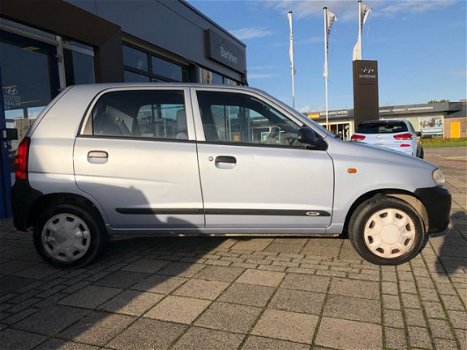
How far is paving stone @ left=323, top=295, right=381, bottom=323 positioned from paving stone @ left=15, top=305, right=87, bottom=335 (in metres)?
1.88

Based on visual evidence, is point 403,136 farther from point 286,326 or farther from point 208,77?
point 286,326

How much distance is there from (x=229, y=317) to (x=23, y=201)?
98.1 inches

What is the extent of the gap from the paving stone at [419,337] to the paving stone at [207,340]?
1.11 m

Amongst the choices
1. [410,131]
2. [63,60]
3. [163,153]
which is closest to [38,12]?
[63,60]

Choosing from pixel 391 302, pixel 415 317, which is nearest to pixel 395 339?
pixel 415 317

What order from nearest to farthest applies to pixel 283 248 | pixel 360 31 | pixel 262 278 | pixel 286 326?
pixel 286 326, pixel 262 278, pixel 283 248, pixel 360 31

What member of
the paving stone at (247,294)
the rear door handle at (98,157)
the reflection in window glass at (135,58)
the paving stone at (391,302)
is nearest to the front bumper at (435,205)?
the paving stone at (391,302)

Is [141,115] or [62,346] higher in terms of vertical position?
[141,115]

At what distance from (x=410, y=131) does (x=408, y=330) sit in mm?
9801

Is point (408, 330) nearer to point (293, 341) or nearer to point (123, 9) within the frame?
point (293, 341)

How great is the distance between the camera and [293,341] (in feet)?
9.43

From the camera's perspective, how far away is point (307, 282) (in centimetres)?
394

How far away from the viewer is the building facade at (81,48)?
23.2 ft

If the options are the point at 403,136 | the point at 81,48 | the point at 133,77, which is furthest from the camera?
the point at 403,136
